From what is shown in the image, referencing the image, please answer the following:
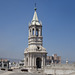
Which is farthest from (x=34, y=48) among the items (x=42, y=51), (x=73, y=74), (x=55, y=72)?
(x=73, y=74)

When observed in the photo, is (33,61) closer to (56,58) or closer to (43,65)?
(43,65)

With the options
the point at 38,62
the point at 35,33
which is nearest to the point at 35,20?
the point at 35,33

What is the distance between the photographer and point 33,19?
67.9 meters

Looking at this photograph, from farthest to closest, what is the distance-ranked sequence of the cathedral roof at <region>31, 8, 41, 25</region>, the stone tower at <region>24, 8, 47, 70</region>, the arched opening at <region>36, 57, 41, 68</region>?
the cathedral roof at <region>31, 8, 41, 25</region> < the arched opening at <region>36, 57, 41, 68</region> < the stone tower at <region>24, 8, 47, 70</region>

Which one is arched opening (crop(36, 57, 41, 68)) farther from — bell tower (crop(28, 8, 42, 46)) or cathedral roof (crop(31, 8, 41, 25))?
cathedral roof (crop(31, 8, 41, 25))

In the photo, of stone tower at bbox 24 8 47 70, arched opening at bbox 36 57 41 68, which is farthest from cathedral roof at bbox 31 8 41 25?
arched opening at bbox 36 57 41 68

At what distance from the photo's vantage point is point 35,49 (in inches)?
2491

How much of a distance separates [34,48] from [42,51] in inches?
116

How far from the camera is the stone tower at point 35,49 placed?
62.6 metres

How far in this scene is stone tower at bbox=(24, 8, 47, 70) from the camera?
62.6 metres

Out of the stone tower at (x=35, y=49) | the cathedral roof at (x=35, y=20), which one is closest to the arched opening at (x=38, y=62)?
the stone tower at (x=35, y=49)

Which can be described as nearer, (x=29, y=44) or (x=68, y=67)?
(x=68, y=67)

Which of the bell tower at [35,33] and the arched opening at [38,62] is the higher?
the bell tower at [35,33]

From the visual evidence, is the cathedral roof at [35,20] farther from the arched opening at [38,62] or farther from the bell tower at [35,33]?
the arched opening at [38,62]
